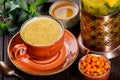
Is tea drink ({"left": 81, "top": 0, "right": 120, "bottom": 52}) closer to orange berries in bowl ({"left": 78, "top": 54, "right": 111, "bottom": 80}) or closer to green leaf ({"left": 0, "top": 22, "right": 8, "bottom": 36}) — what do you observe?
orange berries in bowl ({"left": 78, "top": 54, "right": 111, "bottom": 80})

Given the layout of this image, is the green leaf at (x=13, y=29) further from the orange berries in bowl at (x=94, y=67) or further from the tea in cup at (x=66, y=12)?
the orange berries in bowl at (x=94, y=67)

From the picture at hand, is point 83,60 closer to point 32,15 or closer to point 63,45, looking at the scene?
point 63,45

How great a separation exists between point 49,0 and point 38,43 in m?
0.27

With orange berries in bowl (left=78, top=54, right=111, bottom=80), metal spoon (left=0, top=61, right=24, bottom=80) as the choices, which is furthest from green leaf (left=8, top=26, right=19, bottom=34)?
orange berries in bowl (left=78, top=54, right=111, bottom=80)

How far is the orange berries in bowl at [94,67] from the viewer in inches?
40.0

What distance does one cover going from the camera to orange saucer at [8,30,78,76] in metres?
1.05

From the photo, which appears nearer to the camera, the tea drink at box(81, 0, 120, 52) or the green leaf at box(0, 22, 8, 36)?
the tea drink at box(81, 0, 120, 52)

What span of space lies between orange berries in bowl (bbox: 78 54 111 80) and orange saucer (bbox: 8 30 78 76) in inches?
1.3

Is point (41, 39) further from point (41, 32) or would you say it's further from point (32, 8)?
point (32, 8)

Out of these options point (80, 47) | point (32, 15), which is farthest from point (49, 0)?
Answer: point (80, 47)

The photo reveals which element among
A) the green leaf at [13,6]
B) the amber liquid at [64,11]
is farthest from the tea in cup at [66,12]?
the green leaf at [13,6]

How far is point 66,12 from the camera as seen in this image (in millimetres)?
1203

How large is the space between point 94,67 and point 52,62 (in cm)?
12

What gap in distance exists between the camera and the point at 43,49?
1029mm
